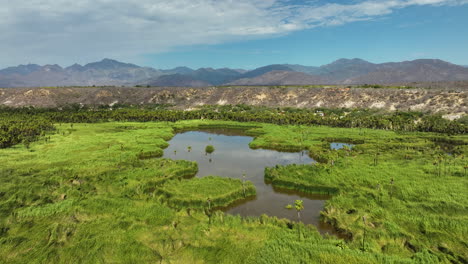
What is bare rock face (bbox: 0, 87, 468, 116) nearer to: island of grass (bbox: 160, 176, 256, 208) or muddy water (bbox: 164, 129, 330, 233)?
muddy water (bbox: 164, 129, 330, 233)

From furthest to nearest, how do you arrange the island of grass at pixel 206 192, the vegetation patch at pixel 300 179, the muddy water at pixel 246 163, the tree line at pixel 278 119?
the tree line at pixel 278 119
the vegetation patch at pixel 300 179
the island of grass at pixel 206 192
the muddy water at pixel 246 163

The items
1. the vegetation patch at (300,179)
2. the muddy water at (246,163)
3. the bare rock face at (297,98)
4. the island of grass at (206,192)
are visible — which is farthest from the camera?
the bare rock face at (297,98)

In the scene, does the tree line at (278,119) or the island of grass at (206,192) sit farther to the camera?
the tree line at (278,119)

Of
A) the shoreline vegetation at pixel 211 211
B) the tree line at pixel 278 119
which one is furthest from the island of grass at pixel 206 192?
the tree line at pixel 278 119

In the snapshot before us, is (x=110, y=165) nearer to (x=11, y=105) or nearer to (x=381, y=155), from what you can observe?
(x=381, y=155)

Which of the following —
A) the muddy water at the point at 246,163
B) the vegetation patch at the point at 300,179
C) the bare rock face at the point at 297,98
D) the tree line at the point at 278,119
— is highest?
the bare rock face at the point at 297,98

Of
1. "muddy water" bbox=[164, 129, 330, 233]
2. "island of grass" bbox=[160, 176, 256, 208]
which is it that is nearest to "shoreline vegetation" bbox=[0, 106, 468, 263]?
"island of grass" bbox=[160, 176, 256, 208]

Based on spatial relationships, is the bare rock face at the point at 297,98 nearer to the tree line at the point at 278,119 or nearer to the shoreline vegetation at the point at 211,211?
the tree line at the point at 278,119

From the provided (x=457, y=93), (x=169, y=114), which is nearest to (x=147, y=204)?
(x=169, y=114)
